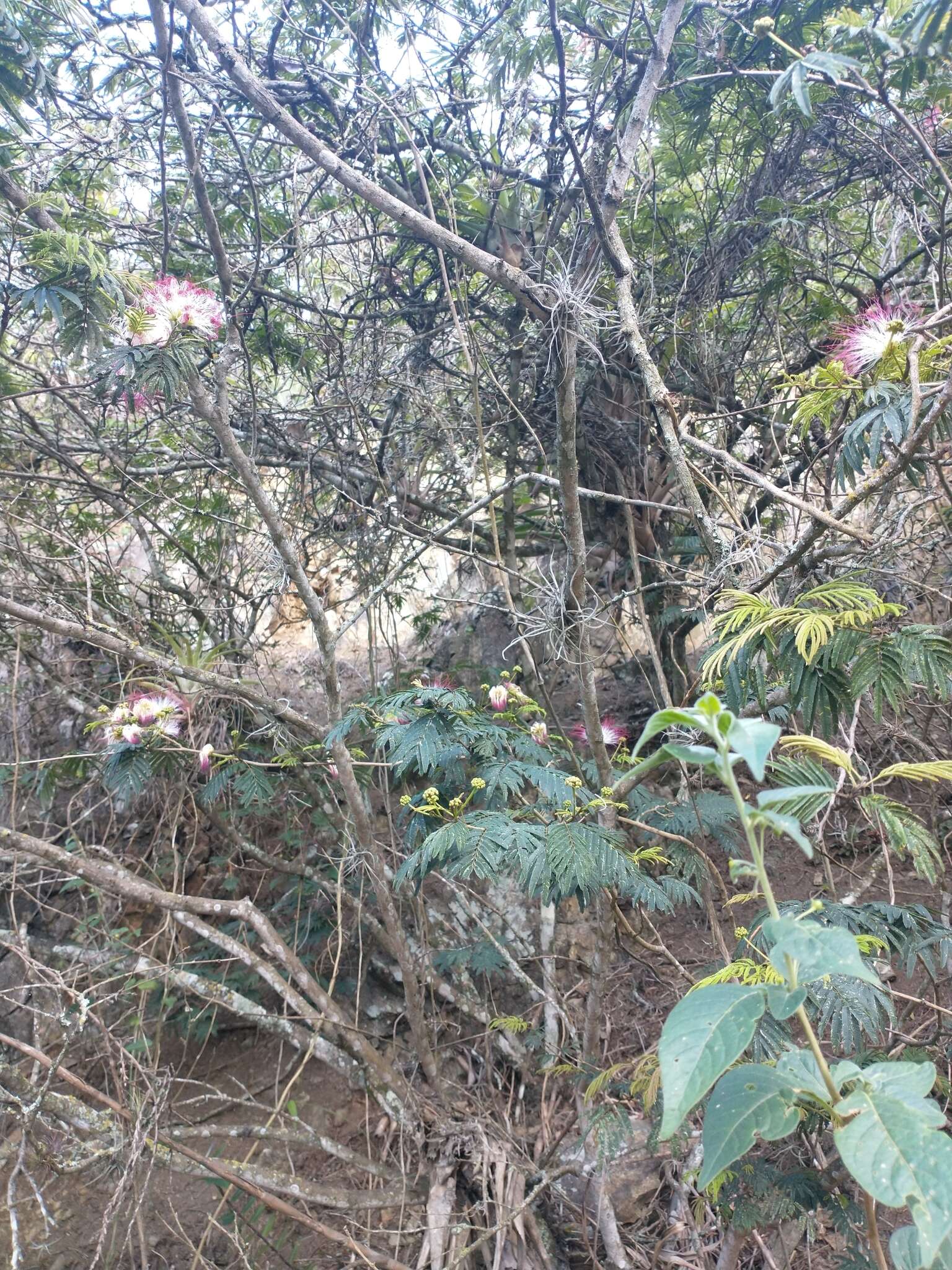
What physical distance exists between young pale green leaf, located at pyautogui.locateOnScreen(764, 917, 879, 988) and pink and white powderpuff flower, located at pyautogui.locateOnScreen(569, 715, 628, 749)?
1.28 meters

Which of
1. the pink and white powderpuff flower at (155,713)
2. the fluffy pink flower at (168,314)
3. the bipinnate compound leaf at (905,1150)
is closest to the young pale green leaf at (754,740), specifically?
the bipinnate compound leaf at (905,1150)

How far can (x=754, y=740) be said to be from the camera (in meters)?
0.66

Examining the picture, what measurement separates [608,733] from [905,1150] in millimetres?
1738

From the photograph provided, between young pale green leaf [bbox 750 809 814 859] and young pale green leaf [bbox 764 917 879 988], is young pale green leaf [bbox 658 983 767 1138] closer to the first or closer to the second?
young pale green leaf [bbox 764 917 879 988]

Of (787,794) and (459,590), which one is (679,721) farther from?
(459,590)

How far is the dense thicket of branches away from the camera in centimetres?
178

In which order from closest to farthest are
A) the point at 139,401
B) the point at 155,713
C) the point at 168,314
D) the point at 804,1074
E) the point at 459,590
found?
the point at 804,1074, the point at 168,314, the point at 155,713, the point at 139,401, the point at 459,590

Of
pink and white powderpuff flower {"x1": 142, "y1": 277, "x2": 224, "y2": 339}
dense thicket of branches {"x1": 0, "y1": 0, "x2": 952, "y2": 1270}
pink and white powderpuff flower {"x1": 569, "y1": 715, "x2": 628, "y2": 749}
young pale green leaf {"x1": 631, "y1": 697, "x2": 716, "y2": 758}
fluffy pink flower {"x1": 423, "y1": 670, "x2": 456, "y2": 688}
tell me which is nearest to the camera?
young pale green leaf {"x1": 631, "y1": 697, "x2": 716, "y2": 758}

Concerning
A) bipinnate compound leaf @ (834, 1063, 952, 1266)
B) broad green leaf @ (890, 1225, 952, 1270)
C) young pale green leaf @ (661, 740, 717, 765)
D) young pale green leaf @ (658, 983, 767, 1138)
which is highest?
young pale green leaf @ (661, 740, 717, 765)

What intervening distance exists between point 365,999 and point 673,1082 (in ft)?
9.53

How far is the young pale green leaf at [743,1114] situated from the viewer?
683 mm

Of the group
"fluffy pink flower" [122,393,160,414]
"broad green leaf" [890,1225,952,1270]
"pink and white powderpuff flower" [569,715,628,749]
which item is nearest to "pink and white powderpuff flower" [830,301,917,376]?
"pink and white powderpuff flower" [569,715,628,749]

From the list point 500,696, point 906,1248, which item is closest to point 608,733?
point 500,696

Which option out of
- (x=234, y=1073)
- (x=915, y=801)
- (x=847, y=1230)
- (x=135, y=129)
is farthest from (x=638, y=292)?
(x=234, y=1073)
